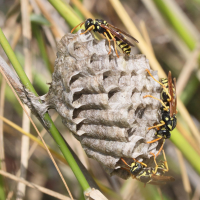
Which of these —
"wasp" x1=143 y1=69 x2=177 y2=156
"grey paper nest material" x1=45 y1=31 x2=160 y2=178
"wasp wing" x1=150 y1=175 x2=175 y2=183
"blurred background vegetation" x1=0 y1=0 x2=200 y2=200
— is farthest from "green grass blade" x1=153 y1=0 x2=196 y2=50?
"wasp wing" x1=150 y1=175 x2=175 y2=183

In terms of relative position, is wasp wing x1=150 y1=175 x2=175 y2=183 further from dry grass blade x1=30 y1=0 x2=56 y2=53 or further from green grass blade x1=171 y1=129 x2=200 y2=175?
dry grass blade x1=30 y1=0 x2=56 y2=53

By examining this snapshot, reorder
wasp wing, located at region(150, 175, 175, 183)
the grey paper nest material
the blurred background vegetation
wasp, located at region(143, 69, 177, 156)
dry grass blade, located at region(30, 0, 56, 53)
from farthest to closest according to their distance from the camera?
dry grass blade, located at region(30, 0, 56, 53)
the blurred background vegetation
wasp wing, located at region(150, 175, 175, 183)
wasp, located at region(143, 69, 177, 156)
the grey paper nest material

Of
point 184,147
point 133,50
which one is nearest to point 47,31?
point 133,50

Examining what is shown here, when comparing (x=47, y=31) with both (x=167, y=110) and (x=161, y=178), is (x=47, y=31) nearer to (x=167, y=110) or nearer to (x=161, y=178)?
(x=167, y=110)

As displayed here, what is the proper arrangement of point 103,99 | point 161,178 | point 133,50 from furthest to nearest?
1. point 133,50
2. point 161,178
3. point 103,99

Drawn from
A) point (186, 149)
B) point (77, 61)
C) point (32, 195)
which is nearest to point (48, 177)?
point (32, 195)

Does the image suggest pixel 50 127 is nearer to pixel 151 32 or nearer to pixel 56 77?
pixel 56 77

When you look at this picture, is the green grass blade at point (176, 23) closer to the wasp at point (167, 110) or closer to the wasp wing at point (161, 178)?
the wasp at point (167, 110)
